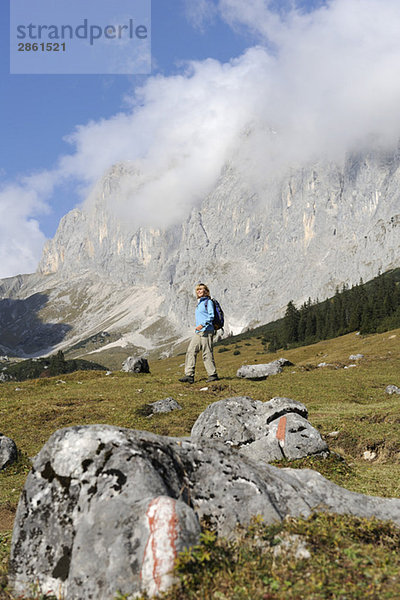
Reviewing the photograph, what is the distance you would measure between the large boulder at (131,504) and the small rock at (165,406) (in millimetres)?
14008

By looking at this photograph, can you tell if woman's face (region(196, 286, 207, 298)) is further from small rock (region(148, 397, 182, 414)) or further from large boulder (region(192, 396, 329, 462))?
large boulder (region(192, 396, 329, 462))

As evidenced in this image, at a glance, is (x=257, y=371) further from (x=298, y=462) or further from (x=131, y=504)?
(x=131, y=504)

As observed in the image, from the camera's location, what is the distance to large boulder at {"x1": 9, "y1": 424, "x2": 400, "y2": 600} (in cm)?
502

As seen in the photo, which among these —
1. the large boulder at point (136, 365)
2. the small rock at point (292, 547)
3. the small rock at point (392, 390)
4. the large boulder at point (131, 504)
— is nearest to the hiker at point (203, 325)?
the small rock at point (392, 390)

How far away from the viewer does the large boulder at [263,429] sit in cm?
1288

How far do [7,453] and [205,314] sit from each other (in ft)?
42.2

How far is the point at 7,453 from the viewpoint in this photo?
51.4ft

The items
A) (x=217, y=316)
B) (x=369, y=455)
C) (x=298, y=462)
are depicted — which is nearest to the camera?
(x=298, y=462)

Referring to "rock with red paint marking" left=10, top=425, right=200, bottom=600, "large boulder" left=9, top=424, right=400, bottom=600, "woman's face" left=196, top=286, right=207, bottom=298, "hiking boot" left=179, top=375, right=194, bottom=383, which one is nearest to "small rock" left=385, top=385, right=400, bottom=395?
"hiking boot" left=179, top=375, right=194, bottom=383

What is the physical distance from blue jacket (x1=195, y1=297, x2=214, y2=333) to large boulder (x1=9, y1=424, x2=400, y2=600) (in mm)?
16735

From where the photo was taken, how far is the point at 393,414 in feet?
60.1

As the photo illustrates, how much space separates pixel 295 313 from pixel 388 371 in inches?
4870

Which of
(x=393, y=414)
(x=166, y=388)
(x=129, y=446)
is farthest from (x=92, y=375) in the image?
(x=129, y=446)

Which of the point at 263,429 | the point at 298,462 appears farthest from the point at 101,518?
the point at 263,429
